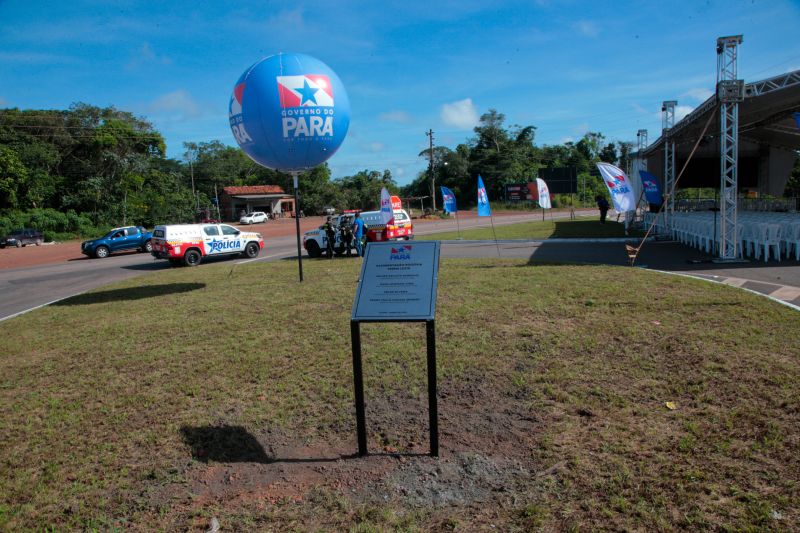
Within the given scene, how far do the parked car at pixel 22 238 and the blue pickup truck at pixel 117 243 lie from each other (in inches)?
570

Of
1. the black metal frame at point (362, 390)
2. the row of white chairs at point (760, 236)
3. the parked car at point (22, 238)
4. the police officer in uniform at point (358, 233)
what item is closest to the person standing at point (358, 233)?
the police officer in uniform at point (358, 233)

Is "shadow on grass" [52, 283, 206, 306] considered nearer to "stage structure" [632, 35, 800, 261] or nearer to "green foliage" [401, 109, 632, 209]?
"stage structure" [632, 35, 800, 261]

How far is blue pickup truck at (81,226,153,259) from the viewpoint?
1105 inches

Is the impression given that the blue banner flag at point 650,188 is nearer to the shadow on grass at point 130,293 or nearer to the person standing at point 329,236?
the person standing at point 329,236

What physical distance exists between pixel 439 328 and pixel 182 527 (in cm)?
543

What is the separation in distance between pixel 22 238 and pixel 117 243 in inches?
642

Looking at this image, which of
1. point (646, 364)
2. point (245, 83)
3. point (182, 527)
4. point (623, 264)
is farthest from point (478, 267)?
point (182, 527)

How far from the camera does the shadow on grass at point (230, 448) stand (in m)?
4.77

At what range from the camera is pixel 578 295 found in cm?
1068

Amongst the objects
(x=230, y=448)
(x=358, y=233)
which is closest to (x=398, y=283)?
(x=230, y=448)

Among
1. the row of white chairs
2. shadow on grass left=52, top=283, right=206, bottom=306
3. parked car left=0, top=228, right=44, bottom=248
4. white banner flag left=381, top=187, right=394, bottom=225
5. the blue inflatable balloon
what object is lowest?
shadow on grass left=52, top=283, right=206, bottom=306

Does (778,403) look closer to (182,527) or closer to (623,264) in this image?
(182,527)

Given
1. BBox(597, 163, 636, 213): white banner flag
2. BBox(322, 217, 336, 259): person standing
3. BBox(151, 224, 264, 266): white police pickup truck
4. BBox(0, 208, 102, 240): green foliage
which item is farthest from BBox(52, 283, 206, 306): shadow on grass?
BBox(0, 208, 102, 240): green foliage

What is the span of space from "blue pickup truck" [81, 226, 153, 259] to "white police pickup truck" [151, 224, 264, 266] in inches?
304
